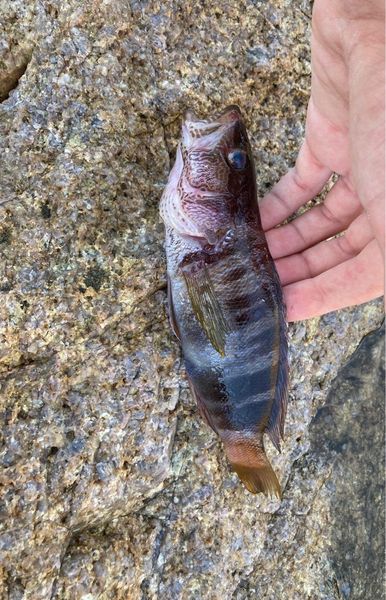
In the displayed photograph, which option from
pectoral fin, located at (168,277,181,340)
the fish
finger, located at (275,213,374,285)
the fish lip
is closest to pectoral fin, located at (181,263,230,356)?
the fish

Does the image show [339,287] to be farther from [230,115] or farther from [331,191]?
[230,115]

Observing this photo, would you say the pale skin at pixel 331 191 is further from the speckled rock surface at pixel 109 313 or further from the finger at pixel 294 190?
the speckled rock surface at pixel 109 313

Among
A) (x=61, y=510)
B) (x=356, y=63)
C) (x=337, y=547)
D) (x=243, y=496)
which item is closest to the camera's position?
(x=356, y=63)

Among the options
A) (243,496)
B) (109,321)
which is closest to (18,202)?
(109,321)

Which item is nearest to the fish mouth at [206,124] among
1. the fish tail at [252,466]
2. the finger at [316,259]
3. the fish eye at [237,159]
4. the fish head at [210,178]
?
the fish head at [210,178]

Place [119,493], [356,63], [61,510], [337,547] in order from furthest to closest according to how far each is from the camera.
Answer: [337,547], [119,493], [61,510], [356,63]

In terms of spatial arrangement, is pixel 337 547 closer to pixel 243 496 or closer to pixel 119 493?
pixel 243 496

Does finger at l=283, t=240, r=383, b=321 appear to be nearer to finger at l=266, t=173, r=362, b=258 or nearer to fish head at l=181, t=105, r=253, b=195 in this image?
finger at l=266, t=173, r=362, b=258
